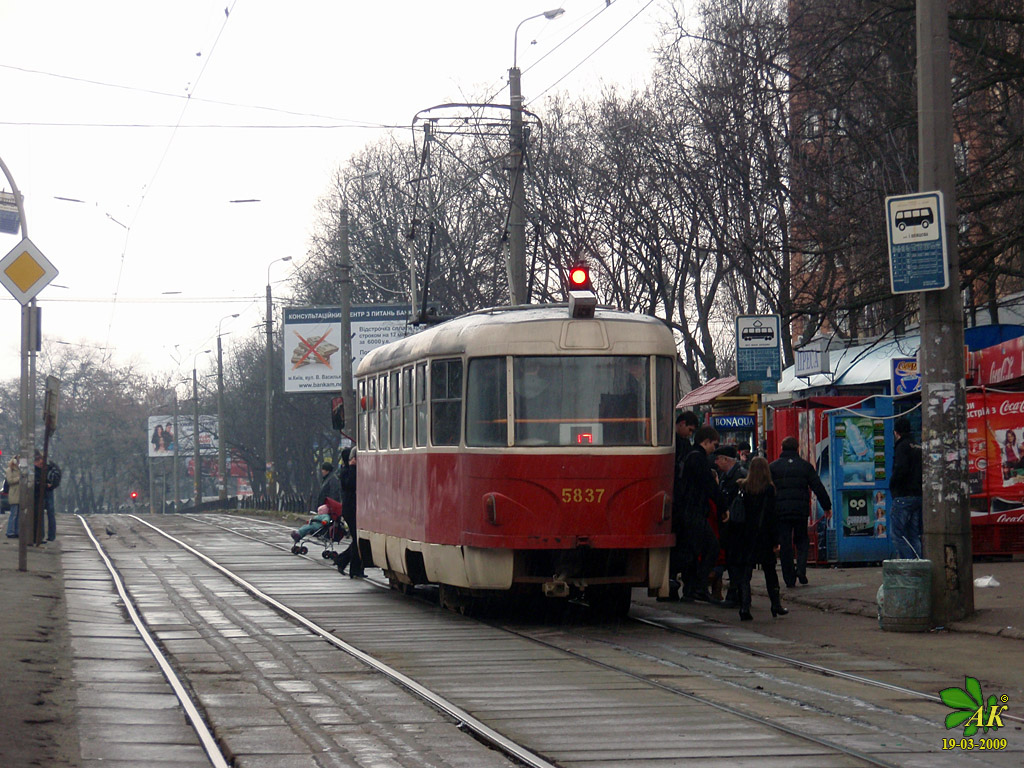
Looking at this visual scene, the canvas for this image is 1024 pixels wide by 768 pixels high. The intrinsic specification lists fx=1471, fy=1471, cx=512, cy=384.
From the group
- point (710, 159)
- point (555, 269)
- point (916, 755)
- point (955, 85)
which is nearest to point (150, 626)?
point (916, 755)

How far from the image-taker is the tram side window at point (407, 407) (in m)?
15.2

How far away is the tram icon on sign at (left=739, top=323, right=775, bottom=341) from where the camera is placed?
1608 centimetres

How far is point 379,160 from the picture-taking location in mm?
55812

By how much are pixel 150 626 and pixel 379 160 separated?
143 feet

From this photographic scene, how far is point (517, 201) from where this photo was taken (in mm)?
22250

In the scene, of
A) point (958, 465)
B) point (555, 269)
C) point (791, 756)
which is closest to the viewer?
point (791, 756)

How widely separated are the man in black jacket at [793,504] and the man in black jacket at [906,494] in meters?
0.77

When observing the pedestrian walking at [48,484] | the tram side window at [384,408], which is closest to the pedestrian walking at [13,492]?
the pedestrian walking at [48,484]

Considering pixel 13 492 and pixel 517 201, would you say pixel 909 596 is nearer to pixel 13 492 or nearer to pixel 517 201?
pixel 517 201

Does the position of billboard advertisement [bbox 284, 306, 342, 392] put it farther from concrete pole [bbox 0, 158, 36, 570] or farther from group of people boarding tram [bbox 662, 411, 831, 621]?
group of people boarding tram [bbox 662, 411, 831, 621]

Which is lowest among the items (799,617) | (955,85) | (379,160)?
(799,617)

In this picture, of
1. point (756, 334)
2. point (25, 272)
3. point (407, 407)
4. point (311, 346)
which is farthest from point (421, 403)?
point (311, 346)

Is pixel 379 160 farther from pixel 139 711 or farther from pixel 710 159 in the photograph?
pixel 139 711

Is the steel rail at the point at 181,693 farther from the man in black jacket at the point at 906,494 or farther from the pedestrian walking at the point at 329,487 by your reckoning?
the pedestrian walking at the point at 329,487
